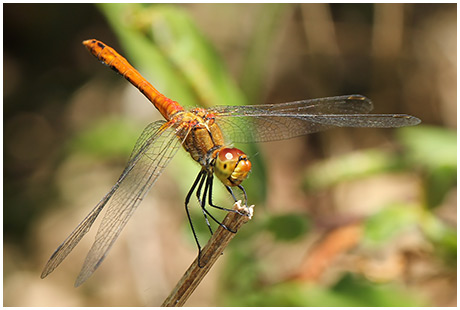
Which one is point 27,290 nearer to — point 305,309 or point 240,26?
point 305,309

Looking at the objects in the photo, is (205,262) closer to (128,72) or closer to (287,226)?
(287,226)

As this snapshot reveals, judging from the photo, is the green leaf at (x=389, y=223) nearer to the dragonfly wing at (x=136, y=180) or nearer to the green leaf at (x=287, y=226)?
the green leaf at (x=287, y=226)

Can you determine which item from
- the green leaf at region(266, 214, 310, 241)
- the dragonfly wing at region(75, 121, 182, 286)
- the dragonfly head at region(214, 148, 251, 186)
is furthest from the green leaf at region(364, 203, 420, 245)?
the dragonfly wing at region(75, 121, 182, 286)

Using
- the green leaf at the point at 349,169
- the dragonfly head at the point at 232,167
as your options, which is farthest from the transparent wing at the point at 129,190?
the green leaf at the point at 349,169

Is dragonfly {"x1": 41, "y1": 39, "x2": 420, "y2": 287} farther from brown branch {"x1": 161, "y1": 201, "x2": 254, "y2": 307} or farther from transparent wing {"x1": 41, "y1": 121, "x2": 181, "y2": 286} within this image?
brown branch {"x1": 161, "y1": 201, "x2": 254, "y2": 307}

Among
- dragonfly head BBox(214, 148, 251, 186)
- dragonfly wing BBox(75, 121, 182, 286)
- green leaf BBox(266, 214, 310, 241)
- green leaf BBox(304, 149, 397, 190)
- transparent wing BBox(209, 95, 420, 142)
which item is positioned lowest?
green leaf BBox(304, 149, 397, 190)

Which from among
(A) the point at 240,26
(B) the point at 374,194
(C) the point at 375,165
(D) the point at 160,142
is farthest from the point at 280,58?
(D) the point at 160,142
